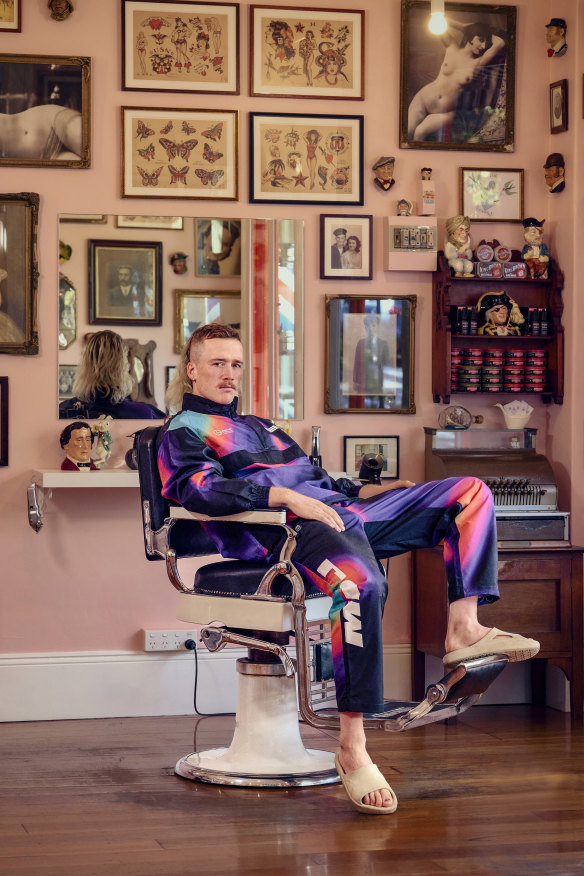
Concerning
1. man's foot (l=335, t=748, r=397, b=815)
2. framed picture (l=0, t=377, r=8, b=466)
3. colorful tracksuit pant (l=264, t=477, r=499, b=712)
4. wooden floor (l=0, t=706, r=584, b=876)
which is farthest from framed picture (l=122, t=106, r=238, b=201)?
man's foot (l=335, t=748, r=397, b=815)

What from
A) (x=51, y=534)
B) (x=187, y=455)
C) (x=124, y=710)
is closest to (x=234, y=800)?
(x=187, y=455)

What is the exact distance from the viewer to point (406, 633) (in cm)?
456

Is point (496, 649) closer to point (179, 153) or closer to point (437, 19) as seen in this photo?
point (437, 19)

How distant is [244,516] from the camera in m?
3.08

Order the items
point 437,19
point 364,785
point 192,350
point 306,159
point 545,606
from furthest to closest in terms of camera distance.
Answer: point 306,159
point 545,606
point 437,19
point 192,350
point 364,785

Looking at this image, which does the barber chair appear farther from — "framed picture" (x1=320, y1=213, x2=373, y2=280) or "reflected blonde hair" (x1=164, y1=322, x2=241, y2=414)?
"framed picture" (x1=320, y1=213, x2=373, y2=280)

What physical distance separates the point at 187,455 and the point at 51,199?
156 centimetres

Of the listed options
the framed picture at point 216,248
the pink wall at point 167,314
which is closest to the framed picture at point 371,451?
the pink wall at point 167,314

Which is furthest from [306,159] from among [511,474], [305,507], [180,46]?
[305,507]

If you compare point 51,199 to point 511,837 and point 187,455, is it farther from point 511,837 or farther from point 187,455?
point 511,837

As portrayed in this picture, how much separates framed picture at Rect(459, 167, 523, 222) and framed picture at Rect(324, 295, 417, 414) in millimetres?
456

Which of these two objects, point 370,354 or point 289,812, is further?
point 370,354

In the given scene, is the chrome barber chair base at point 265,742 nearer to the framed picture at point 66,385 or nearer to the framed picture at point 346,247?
the framed picture at point 66,385

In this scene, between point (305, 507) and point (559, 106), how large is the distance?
2.37m
